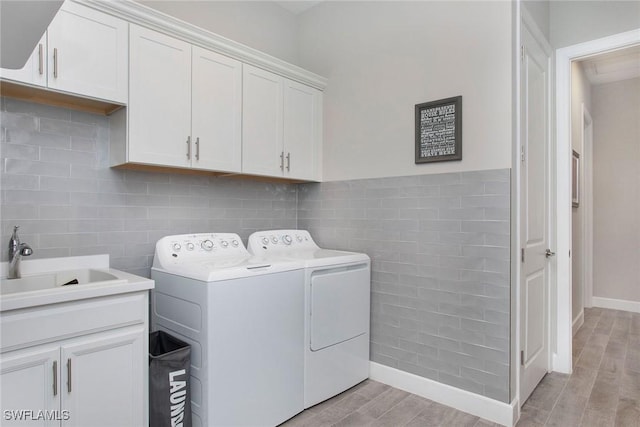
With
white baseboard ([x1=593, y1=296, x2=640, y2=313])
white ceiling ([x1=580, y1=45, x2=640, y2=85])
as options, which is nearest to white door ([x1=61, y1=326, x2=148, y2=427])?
white ceiling ([x1=580, y1=45, x2=640, y2=85])

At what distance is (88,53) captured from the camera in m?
1.82

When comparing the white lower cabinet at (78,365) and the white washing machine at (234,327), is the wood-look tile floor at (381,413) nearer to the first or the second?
the white washing machine at (234,327)

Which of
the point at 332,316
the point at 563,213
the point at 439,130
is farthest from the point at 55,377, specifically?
the point at 563,213

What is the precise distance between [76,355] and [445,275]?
203cm

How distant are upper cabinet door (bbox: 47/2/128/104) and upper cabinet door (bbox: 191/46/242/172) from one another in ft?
1.39

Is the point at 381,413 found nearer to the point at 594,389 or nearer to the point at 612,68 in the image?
the point at 594,389

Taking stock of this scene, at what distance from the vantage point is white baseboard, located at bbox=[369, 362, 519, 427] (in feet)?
6.94

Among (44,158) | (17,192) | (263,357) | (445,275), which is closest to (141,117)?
(44,158)

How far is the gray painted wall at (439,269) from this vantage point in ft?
7.10

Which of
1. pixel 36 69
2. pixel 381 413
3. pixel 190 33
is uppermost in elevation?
pixel 190 33

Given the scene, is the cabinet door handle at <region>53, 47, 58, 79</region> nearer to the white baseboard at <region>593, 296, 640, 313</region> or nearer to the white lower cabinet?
the white lower cabinet

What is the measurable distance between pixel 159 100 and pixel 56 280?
1.12 m

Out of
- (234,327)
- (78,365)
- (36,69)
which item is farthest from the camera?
(234,327)

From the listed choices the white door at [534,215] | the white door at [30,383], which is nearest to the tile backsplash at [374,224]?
the white door at [534,215]
